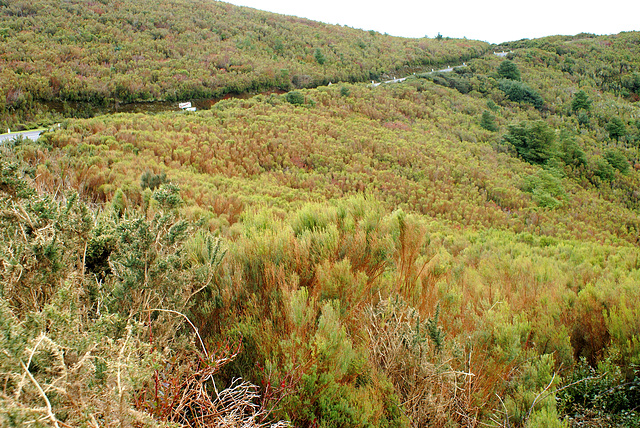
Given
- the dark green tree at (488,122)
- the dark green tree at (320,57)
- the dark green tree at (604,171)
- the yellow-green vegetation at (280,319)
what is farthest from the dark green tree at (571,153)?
the dark green tree at (320,57)

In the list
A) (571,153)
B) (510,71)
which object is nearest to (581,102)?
(510,71)

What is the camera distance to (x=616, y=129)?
2303cm

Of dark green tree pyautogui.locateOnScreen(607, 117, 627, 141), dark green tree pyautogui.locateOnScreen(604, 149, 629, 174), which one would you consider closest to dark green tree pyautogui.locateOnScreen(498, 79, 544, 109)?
dark green tree pyautogui.locateOnScreen(607, 117, 627, 141)

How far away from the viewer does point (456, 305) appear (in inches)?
110

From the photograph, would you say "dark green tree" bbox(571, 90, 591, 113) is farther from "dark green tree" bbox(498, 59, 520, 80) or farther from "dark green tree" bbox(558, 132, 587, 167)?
"dark green tree" bbox(558, 132, 587, 167)

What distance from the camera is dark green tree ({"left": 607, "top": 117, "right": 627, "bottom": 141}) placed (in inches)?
906

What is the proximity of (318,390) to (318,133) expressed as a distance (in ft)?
49.9

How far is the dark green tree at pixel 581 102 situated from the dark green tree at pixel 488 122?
817cm

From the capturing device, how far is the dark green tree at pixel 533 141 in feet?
62.4

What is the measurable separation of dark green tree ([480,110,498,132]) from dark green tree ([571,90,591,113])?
26.8 feet

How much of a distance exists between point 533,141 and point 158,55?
2517cm

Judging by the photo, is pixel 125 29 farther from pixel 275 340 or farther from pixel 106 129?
pixel 275 340

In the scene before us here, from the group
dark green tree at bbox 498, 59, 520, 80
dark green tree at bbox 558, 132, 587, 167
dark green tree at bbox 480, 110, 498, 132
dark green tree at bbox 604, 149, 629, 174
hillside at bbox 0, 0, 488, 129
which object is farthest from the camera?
dark green tree at bbox 498, 59, 520, 80

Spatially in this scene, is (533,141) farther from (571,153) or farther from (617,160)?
(617,160)
